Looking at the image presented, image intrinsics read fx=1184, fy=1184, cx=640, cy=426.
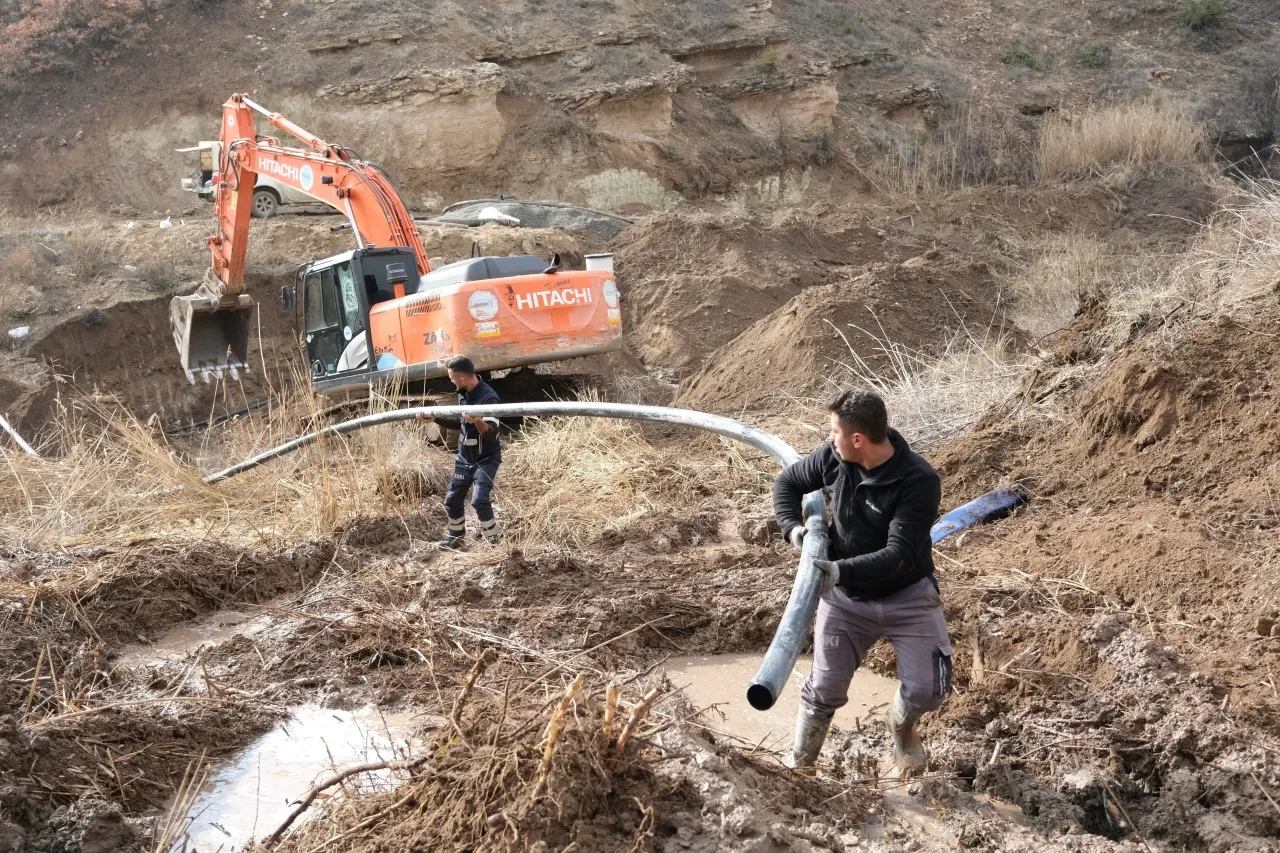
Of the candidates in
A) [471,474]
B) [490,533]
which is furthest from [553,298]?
[490,533]

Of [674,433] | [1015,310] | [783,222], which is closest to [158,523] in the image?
[674,433]

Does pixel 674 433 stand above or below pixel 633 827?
below

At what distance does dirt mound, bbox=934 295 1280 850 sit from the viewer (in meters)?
4.37

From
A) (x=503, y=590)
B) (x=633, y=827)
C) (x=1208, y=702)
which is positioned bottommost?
(x=503, y=590)

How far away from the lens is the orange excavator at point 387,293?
11.9 metres

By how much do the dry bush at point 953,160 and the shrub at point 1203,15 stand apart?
8233mm

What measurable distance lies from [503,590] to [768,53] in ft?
75.5

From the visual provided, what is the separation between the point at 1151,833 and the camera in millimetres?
4188

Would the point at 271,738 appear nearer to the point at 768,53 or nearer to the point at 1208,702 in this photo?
the point at 1208,702

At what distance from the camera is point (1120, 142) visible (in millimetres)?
23656

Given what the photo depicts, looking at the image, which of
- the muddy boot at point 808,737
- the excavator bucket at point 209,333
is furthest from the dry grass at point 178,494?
the muddy boot at point 808,737

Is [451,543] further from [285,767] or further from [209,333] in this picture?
[209,333]

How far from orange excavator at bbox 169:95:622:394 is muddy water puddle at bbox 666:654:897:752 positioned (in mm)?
5915

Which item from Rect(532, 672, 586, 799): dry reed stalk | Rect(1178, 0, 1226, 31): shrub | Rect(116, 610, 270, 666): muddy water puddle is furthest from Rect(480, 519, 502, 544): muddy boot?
Rect(1178, 0, 1226, 31): shrub
